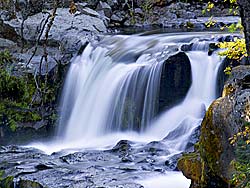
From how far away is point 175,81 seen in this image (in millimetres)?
8914

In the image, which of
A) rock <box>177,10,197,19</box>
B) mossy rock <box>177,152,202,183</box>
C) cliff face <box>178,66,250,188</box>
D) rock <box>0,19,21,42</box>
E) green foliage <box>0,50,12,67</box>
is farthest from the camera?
rock <box>177,10,197,19</box>

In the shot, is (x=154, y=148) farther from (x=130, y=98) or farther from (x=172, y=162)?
(x=130, y=98)

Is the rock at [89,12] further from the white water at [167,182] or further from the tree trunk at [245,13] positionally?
the tree trunk at [245,13]

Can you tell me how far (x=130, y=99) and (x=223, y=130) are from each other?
510cm

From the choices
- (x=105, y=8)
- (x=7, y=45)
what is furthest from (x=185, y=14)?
(x=7, y=45)

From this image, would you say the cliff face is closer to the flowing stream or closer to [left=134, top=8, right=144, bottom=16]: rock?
the flowing stream

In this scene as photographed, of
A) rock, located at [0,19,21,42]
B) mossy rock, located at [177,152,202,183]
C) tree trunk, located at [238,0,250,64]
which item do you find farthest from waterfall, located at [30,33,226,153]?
tree trunk, located at [238,0,250,64]

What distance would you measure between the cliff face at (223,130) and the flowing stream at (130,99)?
3478 millimetres

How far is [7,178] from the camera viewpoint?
5.84 metres

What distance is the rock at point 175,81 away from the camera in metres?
8.86

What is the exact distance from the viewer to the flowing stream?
27.8 feet

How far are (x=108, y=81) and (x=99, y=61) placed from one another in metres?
0.88

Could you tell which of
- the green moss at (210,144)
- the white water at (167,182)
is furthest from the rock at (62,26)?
the green moss at (210,144)

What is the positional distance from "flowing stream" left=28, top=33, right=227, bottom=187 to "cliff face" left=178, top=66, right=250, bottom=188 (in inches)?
137
